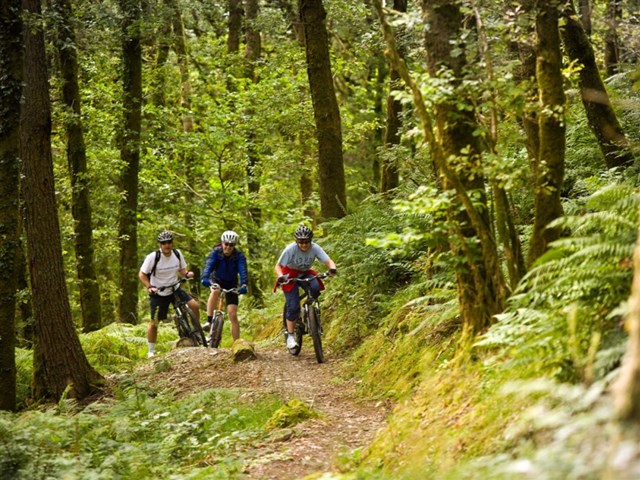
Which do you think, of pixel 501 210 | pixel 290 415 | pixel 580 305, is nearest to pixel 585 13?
pixel 501 210

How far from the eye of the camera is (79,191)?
17203 mm

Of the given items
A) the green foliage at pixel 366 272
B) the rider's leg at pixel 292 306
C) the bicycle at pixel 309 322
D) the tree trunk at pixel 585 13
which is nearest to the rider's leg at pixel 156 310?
the bicycle at pixel 309 322

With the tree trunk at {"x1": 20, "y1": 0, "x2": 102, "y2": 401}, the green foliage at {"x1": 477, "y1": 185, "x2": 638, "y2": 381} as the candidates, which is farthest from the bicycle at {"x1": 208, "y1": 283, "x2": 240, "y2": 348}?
the green foliage at {"x1": 477, "y1": 185, "x2": 638, "y2": 381}

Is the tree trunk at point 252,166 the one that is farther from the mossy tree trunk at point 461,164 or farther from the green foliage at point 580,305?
the green foliage at point 580,305

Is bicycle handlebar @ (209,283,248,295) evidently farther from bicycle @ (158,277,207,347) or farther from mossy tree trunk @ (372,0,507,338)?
mossy tree trunk @ (372,0,507,338)

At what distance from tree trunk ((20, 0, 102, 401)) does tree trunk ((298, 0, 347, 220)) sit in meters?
6.04

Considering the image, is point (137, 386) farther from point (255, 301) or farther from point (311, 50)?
point (255, 301)

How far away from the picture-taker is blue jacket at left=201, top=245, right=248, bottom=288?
13.2 m

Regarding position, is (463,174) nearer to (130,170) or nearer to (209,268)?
(209,268)

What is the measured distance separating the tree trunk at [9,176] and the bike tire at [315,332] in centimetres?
474

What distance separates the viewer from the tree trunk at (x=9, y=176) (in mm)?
10602

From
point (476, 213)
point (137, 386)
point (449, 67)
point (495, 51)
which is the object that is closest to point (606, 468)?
point (476, 213)

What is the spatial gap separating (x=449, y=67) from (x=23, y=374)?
35.0 feet

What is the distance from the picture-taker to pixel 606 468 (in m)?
2.55
